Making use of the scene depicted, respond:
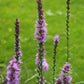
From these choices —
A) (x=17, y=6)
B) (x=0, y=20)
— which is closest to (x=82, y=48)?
(x=0, y=20)

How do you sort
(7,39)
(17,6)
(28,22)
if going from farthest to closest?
(17,6)
(28,22)
(7,39)

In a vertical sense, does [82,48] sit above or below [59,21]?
below

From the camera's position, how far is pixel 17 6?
789 cm

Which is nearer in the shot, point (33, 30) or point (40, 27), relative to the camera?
point (40, 27)

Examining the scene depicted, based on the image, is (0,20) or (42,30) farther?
(0,20)

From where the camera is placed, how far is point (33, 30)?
247 inches

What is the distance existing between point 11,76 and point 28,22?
5.06 metres

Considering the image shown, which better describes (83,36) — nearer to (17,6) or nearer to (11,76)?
(17,6)

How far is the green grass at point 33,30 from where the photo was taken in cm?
474

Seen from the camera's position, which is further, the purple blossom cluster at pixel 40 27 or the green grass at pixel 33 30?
the green grass at pixel 33 30

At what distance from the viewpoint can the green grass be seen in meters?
4.74

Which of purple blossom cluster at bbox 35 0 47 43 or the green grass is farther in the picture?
the green grass

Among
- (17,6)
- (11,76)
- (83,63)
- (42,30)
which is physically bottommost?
(83,63)

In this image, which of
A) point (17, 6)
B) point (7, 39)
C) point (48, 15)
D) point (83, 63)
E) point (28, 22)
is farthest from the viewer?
point (17, 6)
